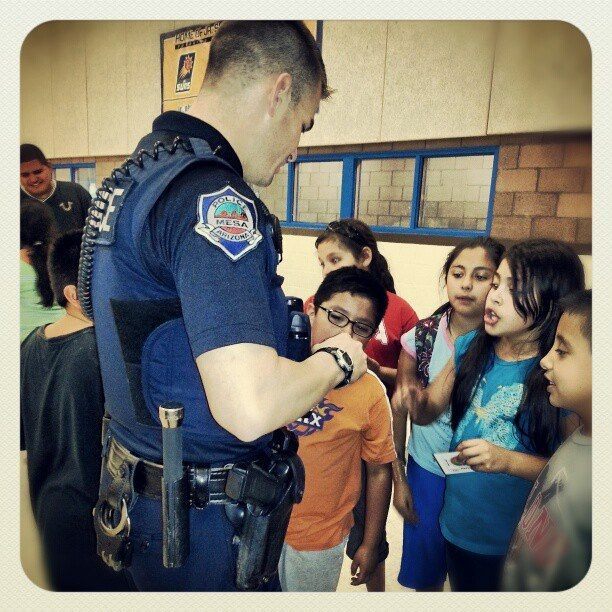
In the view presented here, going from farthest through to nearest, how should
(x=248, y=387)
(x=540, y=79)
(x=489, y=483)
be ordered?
(x=489, y=483) → (x=540, y=79) → (x=248, y=387)

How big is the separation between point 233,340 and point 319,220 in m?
0.55

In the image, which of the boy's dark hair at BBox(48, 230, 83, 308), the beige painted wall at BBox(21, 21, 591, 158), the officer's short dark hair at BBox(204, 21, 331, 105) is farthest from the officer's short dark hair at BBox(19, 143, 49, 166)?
the officer's short dark hair at BBox(204, 21, 331, 105)

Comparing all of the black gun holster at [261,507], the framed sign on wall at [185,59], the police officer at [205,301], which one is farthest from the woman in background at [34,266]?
the black gun holster at [261,507]

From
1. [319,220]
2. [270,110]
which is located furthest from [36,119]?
[319,220]

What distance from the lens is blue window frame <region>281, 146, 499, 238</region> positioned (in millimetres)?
980

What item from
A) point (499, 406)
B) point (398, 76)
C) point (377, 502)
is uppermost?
point (398, 76)

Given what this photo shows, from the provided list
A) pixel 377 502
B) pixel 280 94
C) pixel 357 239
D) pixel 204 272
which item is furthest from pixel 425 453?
pixel 280 94

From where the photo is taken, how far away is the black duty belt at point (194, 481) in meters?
0.80

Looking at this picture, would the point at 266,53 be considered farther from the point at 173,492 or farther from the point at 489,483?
the point at 489,483

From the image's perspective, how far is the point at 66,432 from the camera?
1.10 meters

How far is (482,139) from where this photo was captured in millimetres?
963

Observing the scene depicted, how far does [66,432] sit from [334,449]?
68 centimetres

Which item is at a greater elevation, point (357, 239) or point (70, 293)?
point (357, 239)

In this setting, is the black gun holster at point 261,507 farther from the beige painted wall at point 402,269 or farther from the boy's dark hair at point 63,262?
the boy's dark hair at point 63,262
